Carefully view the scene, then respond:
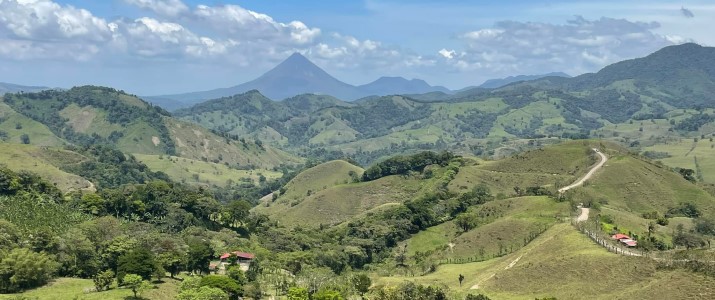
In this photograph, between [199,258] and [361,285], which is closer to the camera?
[361,285]

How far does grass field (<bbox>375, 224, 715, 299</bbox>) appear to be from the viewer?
206 ft

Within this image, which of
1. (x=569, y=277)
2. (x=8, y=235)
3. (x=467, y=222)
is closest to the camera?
(x=8, y=235)

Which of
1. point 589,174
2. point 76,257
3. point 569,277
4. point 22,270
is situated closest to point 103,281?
point 22,270

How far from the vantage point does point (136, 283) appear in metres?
67.3

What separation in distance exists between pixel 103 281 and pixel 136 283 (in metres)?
5.53

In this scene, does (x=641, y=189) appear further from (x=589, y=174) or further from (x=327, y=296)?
(x=327, y=296)

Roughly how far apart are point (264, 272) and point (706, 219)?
9912 centimetres

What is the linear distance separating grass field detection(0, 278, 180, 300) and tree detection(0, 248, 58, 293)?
1.40 m

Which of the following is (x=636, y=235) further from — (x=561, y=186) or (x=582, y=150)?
(x=582, y=150)

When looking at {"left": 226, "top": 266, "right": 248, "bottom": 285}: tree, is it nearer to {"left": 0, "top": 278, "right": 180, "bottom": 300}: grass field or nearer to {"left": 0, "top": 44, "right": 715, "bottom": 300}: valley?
{"left": 0, "top": 44, "right": 715, "bottom": 300}: valley

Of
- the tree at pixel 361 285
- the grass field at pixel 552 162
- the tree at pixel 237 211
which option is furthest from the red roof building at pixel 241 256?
the grass field at pixel 552 162

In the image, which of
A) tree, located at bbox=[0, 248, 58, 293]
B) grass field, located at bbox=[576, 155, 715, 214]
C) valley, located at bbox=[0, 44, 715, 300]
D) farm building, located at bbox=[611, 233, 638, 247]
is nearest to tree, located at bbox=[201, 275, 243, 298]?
valley, located at bbox=[0, 44, 715, 300]

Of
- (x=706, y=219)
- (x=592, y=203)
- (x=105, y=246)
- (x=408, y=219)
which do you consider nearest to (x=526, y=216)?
(x=592, y=203)

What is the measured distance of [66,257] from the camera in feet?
249
